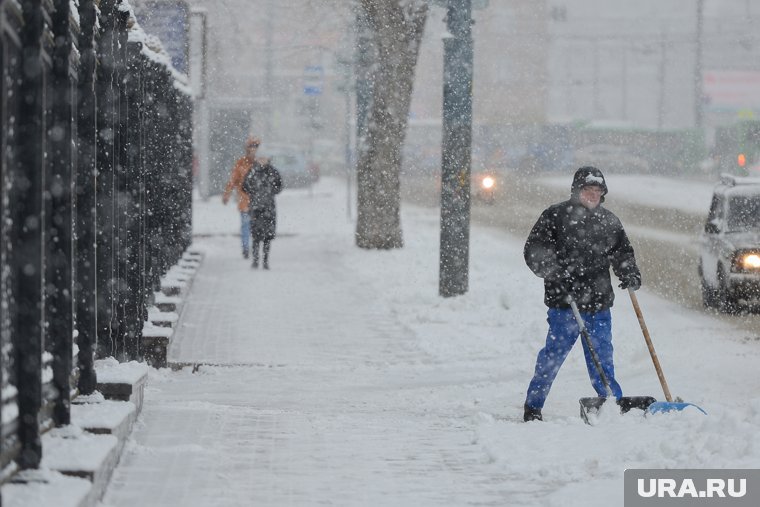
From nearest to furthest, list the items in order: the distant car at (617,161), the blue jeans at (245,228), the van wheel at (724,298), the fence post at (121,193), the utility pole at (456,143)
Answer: the fence post at (121,193) < the van wheel at (724,298) < the utility pole at (456,143) < the blue jeans at (245,228) < the distant car at (617,161)

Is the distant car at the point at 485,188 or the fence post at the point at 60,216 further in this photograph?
the distant car at the point at 485,188

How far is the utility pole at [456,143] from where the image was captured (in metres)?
16.0

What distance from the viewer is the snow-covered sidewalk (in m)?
7.05

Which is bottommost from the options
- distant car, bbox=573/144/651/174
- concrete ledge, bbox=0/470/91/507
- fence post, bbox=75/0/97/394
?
distant car, bbox=573/144/651/174

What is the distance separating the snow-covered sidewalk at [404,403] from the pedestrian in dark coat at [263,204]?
1913 mm

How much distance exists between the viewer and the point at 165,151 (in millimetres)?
15656

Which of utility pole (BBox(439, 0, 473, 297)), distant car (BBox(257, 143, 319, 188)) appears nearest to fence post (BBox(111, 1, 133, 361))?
utility pole (BBox(439, 0, 473, 297))

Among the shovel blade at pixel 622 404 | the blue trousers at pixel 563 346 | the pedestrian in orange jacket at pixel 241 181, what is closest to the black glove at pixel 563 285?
the blue trousers at pixel 563 346

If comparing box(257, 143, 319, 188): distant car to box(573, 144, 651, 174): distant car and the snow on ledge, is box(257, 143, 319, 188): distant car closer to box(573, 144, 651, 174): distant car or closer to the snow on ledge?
box(573, 144, 651, 174): distant car

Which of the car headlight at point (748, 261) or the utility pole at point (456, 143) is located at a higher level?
the utility pole at point (456, 143)

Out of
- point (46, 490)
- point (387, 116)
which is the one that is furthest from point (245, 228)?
Answer: point (46, 490)

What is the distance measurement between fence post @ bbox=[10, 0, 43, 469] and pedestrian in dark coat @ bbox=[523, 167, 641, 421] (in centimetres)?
389

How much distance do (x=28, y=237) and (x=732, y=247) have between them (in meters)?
11.1

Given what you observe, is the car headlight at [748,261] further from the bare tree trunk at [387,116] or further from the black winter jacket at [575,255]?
the bare tree trunk at [387,116]
